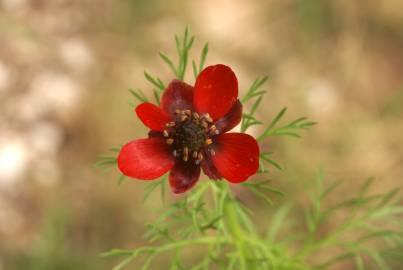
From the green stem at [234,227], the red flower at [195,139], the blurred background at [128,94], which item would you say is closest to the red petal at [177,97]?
the red flower at [195,139]

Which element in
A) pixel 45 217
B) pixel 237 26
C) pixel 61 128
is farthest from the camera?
pixel 237 26

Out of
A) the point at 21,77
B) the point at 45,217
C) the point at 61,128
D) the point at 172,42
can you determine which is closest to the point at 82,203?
the point at 45,217

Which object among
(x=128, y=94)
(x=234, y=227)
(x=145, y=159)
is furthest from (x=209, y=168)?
(x=128, y=94)

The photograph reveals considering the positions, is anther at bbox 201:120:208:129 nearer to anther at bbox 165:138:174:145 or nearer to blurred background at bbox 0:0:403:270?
anther at bbox 165:138:174:145

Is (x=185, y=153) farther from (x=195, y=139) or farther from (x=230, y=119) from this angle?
(x=230, y=119)

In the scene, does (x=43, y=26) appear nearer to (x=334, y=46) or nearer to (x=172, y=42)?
(x=172, y=42)

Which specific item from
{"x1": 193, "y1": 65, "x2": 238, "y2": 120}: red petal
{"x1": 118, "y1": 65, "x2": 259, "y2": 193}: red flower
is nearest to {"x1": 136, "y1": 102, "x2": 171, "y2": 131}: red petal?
{"x1": 118, "y1": 65, "x2": 259, "y2": 193}: red flower
